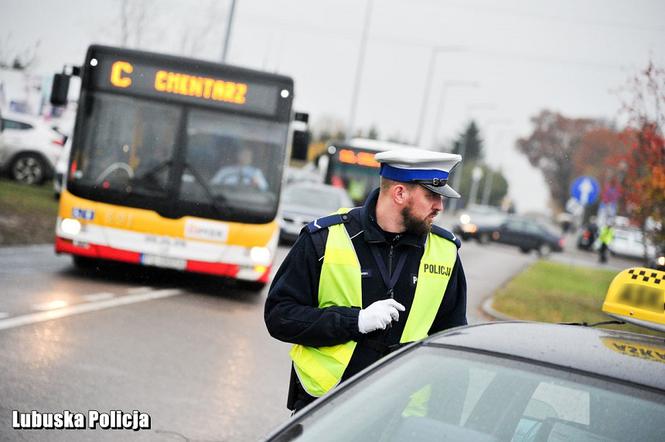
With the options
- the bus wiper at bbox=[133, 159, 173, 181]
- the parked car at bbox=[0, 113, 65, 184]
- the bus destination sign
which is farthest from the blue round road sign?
the parked car at bbox=[0, 113, 65, 184]

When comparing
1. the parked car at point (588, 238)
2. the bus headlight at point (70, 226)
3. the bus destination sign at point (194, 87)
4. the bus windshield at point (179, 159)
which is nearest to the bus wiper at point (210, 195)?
the bus windshield at point (179, 159)

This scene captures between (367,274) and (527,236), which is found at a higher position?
(367,274)

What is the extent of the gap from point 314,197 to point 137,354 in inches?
684

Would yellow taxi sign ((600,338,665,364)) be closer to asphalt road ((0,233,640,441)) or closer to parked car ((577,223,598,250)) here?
asphalt road ((0,233,640,441))

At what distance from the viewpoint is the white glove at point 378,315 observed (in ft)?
12.9

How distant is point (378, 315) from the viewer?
3934 millimetres

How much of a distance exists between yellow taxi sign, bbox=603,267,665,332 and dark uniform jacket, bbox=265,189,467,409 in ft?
2.69

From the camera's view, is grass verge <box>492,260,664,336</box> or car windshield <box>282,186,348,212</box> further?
car windshield <box>282,186,348,212</box>

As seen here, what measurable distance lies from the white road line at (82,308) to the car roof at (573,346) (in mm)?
6541

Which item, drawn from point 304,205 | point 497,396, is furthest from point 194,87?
Result: point 304,205

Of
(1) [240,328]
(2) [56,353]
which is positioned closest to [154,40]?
(1) [240,328]

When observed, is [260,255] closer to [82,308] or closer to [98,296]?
[98,296]

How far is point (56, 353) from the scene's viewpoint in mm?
8641

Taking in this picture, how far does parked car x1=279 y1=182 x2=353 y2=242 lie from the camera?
2472 cm
